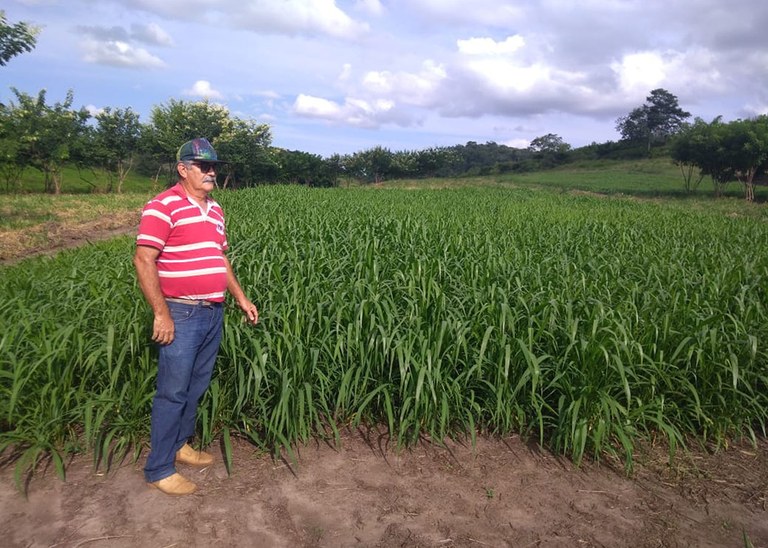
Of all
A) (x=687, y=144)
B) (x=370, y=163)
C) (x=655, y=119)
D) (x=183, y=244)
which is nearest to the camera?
(x=183, y=244)

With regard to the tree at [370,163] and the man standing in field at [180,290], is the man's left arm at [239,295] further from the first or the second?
the tree at [370,163]

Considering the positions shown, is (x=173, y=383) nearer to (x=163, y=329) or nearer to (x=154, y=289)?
(x=163, y=329)

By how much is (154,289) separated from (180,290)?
0.16 metres

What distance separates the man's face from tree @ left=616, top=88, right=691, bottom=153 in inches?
2977

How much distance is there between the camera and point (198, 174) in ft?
8.13

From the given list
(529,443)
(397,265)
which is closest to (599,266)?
(397,265)

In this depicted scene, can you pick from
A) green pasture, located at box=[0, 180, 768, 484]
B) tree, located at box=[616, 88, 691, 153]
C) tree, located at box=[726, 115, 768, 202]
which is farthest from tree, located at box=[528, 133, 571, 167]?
Answer: green pasture, located at box=[0, 180, 768, 484]

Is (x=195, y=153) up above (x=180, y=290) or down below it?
above

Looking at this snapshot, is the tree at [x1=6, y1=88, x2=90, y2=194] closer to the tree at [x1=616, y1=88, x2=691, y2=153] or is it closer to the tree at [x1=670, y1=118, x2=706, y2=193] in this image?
the tree at [x1=670, y1=118, x2=706, y2=193]

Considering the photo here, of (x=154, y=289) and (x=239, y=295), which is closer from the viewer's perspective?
(x=154, y=289)

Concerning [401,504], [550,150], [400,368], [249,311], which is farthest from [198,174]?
[550,150]

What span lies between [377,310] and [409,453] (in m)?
1.04

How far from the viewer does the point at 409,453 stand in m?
2.88

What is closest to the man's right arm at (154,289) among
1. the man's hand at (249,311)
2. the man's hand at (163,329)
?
the man's hand at (163,329)
